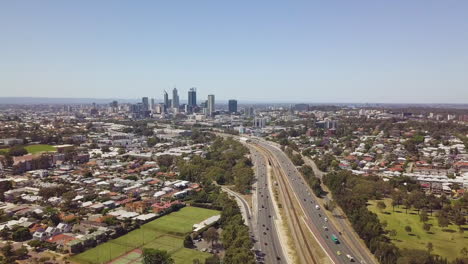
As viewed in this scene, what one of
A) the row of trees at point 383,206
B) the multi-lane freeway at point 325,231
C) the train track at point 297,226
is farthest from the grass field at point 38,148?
the row of trees at point 383,206

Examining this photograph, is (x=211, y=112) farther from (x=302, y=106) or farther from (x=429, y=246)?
(x=429, y=246)

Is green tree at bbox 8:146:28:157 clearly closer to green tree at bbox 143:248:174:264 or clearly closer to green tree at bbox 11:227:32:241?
green tree at bbox 11:227:32:241

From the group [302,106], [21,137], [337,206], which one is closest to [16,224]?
[337,206]

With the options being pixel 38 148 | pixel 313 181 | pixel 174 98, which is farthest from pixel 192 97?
pixel 313 181

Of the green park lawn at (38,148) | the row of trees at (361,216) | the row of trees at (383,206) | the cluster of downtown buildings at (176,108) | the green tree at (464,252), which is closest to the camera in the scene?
the row of trees at (383,206)

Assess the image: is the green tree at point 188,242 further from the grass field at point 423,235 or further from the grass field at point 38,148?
the grass field at point 38,148

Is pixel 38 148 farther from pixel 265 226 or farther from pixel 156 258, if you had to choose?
pixel 156 258
